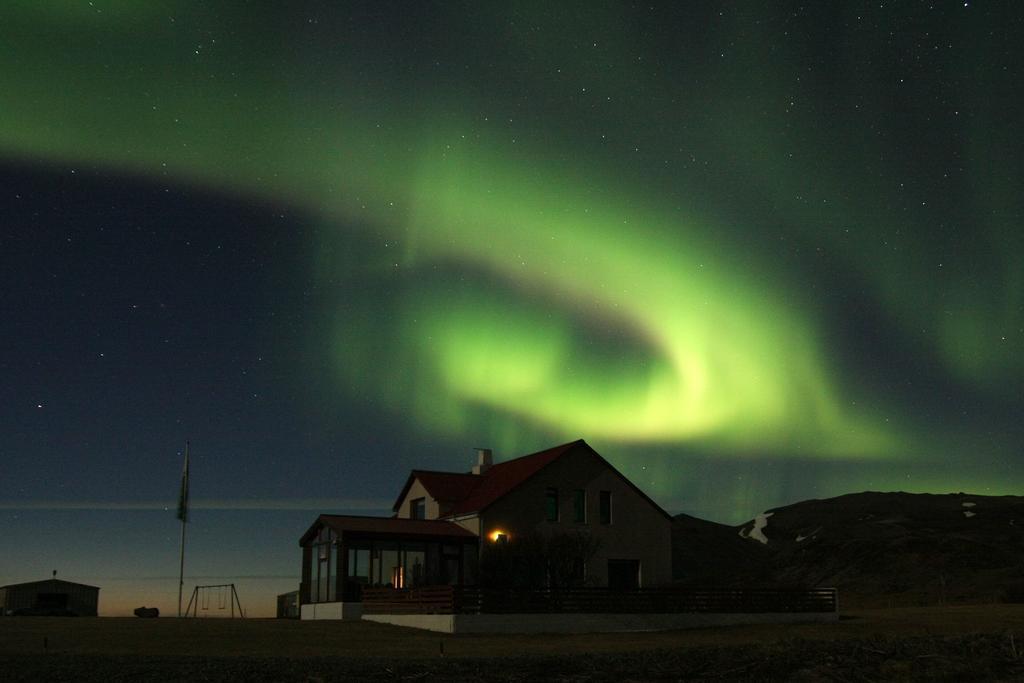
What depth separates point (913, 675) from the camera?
16.4 metres

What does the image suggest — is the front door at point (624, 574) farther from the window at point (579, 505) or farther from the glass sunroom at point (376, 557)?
the glass sunroom at point (376, 557)

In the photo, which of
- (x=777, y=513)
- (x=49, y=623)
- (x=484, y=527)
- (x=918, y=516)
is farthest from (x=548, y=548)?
(x=777, y=513)

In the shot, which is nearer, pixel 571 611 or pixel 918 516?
pixel 571 611

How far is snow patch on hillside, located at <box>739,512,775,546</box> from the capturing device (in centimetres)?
15004

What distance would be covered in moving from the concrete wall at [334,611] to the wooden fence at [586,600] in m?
0.44

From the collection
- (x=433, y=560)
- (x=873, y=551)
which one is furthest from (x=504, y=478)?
(x=873, y=551)

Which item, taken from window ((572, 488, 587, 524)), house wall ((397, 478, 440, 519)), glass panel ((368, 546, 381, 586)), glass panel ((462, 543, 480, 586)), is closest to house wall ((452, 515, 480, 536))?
glass panel ((462, 543, 480, 586))

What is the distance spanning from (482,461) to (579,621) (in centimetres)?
1889

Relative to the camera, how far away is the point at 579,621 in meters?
33.0

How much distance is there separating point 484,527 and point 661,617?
935 cm

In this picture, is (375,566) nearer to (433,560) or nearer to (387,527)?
(387,527)

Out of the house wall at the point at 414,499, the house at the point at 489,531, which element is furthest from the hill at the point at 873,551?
the house wall at the point at 414,499

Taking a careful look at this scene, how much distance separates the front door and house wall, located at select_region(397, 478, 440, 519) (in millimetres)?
8348

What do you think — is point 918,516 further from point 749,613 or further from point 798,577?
point 749,613
